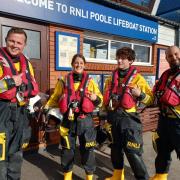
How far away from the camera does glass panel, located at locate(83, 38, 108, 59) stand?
5863 millimetres

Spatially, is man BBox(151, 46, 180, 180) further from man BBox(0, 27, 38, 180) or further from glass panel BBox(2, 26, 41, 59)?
glass panel BBox(2, 26, 41, 59)

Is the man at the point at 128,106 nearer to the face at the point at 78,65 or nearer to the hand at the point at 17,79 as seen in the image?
the face at the point at 78,65

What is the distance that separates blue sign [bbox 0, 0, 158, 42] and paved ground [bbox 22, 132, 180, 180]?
2522 mm

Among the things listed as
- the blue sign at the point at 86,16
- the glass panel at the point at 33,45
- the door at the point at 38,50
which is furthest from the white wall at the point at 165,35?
the glass panel at the point at 33,45

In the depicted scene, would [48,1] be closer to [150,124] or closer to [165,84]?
[165,84]

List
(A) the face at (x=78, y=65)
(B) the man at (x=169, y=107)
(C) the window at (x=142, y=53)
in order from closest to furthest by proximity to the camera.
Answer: (B) the man at (x=169, y=107) < (A) the face at (x=78, y=65) < (C) the window at (x=142, y=53)

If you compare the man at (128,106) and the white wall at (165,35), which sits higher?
the white wall at (165,35)

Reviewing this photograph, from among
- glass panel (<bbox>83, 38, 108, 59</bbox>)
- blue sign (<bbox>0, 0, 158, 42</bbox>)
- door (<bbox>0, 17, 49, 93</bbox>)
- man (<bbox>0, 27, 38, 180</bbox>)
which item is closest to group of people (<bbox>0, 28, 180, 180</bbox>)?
man (<bbox>0, 27, 38, 180</bbox>)

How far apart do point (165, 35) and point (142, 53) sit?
3.33ft

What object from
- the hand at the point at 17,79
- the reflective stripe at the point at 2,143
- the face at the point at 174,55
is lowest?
the reflective stripe at the point at 2,143

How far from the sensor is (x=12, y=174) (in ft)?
9.57

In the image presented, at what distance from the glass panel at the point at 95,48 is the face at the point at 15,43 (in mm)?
3152

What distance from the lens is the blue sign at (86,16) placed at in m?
4.30

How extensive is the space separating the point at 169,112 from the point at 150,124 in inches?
137
